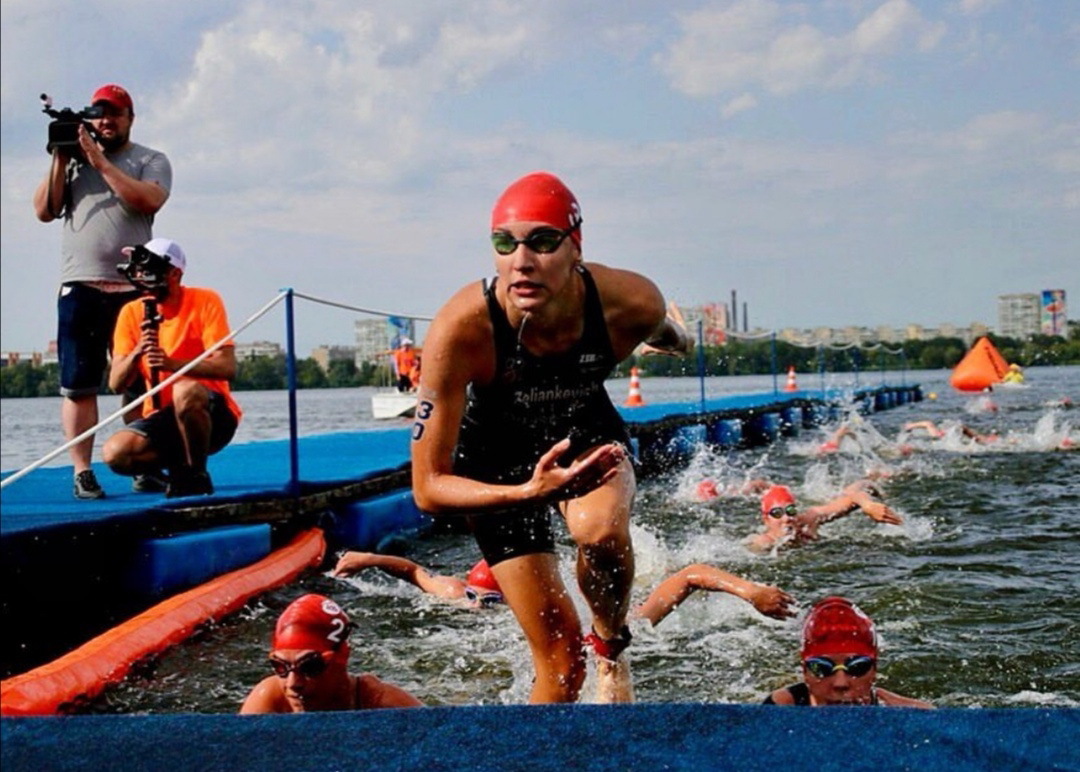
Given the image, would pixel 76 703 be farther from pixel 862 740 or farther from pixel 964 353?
pixel 964 353

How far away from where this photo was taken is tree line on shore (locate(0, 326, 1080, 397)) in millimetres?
13027

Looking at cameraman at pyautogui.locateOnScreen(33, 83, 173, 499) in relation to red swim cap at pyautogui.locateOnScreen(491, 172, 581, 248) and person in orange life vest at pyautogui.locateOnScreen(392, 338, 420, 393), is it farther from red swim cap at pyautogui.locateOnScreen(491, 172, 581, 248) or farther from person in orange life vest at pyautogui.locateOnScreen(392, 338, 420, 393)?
person in orange life vest at pyautogui.locateOnScreen(392, 338, 420, 393)

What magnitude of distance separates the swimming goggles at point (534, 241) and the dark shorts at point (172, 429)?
14.3 ft

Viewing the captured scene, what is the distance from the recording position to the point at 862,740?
2148mm

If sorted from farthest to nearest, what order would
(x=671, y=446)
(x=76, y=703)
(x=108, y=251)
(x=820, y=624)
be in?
(x=671, y=446) < (x=108, y=251) < (x=76, y=703) < (x=820, y=624)

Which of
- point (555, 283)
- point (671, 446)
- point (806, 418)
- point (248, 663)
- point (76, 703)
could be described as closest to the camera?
point (555, 283)

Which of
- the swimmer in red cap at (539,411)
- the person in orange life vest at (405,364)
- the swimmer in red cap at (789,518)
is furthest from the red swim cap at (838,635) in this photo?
the person in orange life vest at (405,364)

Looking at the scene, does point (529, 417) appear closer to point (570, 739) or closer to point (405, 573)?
point (570, 739)

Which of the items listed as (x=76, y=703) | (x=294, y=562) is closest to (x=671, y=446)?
(x=294, y=562)

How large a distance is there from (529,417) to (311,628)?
3.67ft

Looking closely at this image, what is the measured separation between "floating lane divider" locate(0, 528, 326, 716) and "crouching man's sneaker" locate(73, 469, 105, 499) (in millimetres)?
974

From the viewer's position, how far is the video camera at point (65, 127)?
6.79m

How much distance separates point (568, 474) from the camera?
9.36 feet

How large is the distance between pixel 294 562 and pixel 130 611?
144 centimetres
